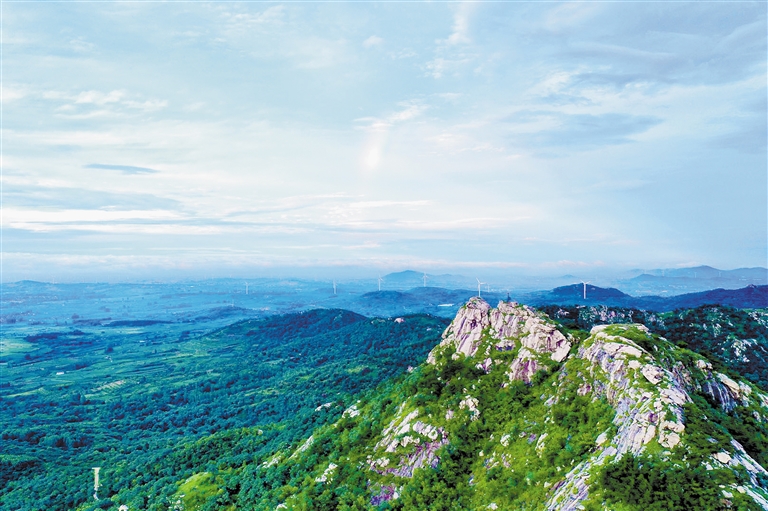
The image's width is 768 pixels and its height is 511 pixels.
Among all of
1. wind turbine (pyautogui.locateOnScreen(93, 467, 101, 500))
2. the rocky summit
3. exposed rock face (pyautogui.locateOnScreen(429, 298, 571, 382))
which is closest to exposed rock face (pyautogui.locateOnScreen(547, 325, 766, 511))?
the rocky summit

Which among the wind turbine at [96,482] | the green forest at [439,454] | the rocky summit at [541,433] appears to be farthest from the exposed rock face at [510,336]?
the wind turbine at [96,482]

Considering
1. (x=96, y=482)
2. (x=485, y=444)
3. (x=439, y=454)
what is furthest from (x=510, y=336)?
(x=96, y=482)

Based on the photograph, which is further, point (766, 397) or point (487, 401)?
point (487, 401)

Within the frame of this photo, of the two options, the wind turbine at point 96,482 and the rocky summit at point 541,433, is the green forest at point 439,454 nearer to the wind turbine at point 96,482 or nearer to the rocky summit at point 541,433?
the rocky summit at point 541,433

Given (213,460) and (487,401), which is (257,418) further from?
(487,401)

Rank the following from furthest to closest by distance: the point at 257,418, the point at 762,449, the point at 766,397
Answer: the point at 257,418
the point at 766,397
the point at 762,449

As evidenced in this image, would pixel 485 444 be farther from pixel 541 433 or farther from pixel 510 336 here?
pixel 510 336

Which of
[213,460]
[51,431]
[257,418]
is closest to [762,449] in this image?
[213,460]

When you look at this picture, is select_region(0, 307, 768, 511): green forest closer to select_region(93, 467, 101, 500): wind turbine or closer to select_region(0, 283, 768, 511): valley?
select_region(0, 283, 768, 511): valley
